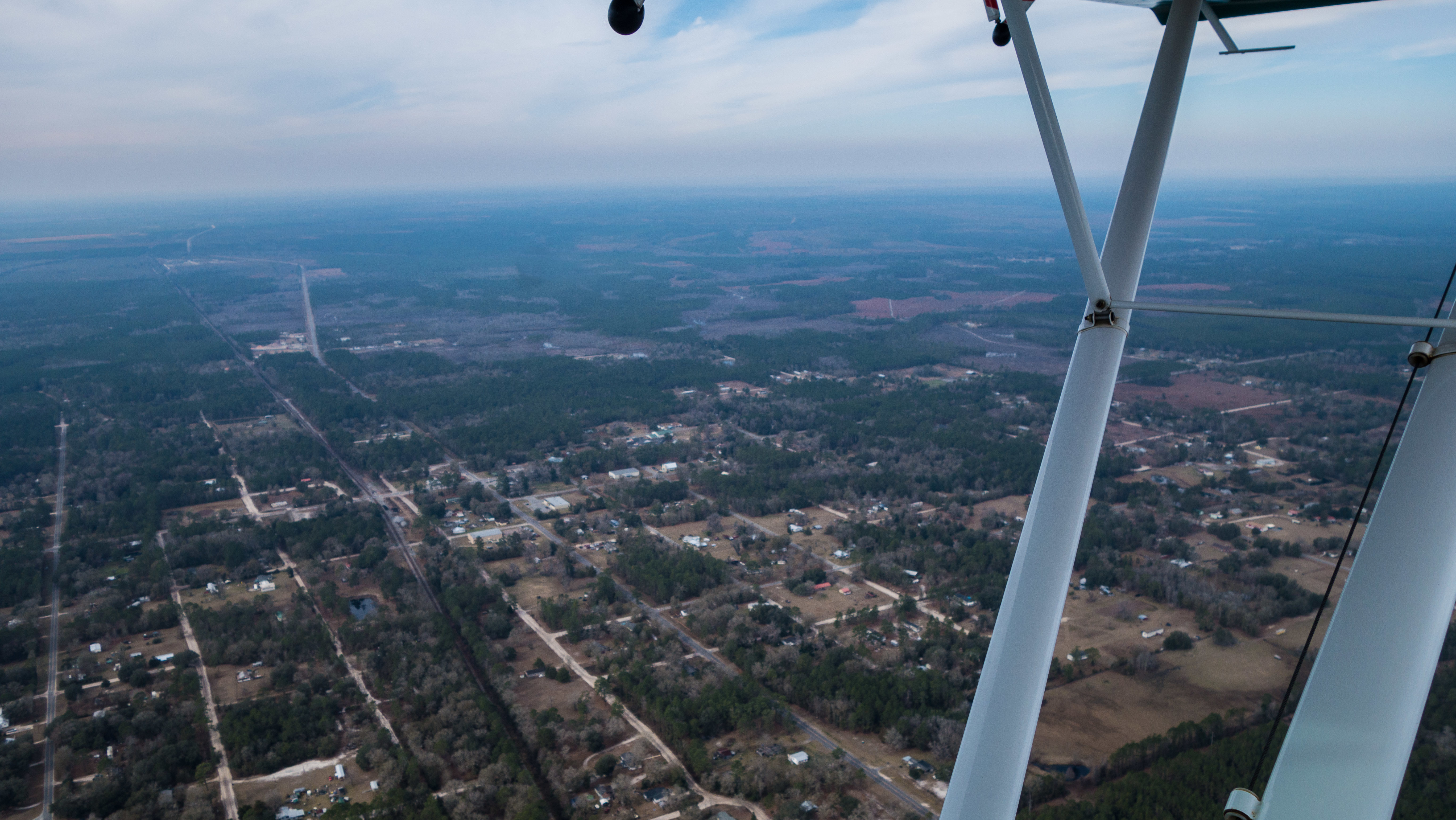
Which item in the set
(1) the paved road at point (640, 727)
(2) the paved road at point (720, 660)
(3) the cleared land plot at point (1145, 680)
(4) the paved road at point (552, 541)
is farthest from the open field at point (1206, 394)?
(1) the paved road at point (640, 727)

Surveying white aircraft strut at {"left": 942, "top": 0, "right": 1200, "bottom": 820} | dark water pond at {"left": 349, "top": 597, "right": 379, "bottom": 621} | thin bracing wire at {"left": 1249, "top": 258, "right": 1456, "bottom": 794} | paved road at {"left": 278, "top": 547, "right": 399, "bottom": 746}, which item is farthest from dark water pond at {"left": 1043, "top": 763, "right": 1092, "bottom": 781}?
dark water pond at {"left": 349, "top": 597, "right": 379, "bottom": 621}

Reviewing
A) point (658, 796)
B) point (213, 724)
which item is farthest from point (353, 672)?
point (658, 796)

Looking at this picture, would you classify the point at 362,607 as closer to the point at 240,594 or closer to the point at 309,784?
the point at 240,594

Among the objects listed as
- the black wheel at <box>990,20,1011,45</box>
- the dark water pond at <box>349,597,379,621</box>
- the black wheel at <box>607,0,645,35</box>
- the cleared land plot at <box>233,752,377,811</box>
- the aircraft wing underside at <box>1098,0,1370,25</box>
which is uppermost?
the aircraft wing underside at <box>1098,0,1370,25</box>

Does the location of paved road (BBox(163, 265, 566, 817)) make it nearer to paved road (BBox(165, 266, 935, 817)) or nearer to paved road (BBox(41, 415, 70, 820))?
paved road (BBox(165, 266, 935, 817))

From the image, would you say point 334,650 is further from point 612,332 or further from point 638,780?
point 612,332

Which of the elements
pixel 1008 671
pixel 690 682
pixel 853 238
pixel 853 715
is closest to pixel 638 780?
pixel 690 682
